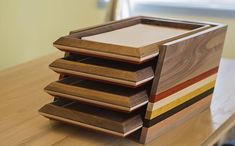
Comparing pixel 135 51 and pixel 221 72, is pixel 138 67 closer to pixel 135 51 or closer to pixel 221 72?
pixel 135 51

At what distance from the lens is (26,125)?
2.84ft

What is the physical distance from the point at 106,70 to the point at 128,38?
139 mm

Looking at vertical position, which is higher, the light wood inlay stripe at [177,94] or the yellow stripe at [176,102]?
the light wood inlay stripe at [177,94]

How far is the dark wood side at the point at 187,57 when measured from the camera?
758 millimetres

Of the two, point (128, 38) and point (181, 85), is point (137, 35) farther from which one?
point (181, 85)

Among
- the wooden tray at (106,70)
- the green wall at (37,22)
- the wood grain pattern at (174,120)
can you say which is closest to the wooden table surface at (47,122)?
the wood grain pattern at (174,120)

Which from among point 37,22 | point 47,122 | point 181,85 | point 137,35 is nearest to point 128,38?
point 137,35

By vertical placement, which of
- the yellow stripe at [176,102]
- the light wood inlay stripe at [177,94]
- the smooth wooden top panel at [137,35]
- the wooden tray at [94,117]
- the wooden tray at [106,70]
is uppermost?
the smooth wooden top panel at [137,35]

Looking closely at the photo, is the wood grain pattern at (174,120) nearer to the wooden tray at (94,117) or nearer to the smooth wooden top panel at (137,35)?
the wooden tray at (94,117)

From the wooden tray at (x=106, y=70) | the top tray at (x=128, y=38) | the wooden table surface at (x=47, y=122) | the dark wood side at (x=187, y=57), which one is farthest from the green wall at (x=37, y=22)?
the wooden tray at (x=106, y=70)

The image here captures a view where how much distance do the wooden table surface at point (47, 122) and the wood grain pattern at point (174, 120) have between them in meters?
0.01

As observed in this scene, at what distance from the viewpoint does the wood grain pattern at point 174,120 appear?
789mm

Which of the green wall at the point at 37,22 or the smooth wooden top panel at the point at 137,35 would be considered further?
the green wall at the point at 37,22

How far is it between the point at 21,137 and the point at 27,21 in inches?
89.6
